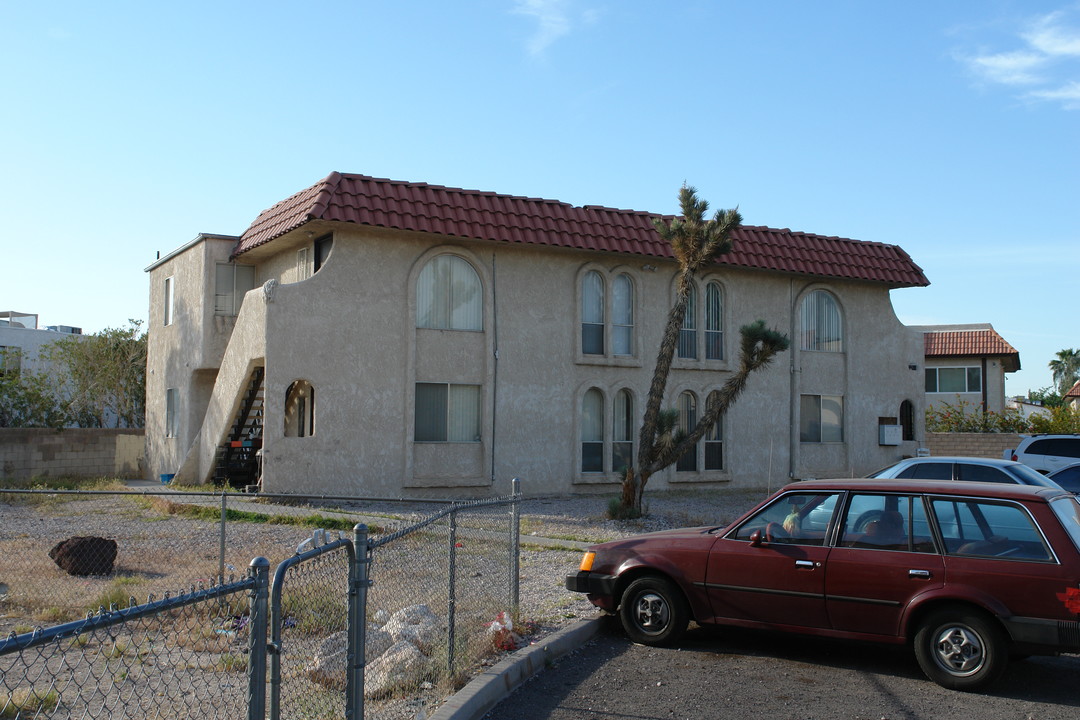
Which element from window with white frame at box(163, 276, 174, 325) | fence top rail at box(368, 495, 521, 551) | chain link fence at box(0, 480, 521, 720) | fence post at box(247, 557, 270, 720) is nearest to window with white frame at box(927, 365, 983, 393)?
window with white frame at box(163, 276, 174, 325)

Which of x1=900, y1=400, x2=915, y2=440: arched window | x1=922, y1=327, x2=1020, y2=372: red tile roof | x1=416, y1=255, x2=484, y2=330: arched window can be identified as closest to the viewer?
x1=416, y1=255, x2=484, y2=330: arched window

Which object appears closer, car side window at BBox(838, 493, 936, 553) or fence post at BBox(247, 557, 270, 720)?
fence post at BBox(247, 557, 270, 720)

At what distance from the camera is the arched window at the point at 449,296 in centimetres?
2212

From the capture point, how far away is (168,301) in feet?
87.9

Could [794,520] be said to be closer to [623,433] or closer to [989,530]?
[989,530]

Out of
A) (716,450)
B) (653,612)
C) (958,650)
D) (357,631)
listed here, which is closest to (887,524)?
(958,650)

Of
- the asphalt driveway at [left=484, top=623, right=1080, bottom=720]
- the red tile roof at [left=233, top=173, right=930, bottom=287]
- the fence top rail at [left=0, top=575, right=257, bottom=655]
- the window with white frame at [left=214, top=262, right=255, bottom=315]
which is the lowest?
the asphalt driveway at [left=484, top=623, right=1080, bottom=720]

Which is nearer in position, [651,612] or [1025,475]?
[651,612]

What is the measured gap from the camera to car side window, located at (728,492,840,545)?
316 inches

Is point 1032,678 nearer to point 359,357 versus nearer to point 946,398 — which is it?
point 359,357

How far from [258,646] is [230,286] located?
2201cm

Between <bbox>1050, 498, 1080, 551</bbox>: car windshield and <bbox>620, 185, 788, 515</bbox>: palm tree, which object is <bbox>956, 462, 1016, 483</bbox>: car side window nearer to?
<bbox>620, 185, 788, 515</bbox>: palm tree

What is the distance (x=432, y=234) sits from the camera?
70.3ft

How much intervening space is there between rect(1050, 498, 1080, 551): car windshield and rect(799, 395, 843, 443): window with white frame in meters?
19.7
